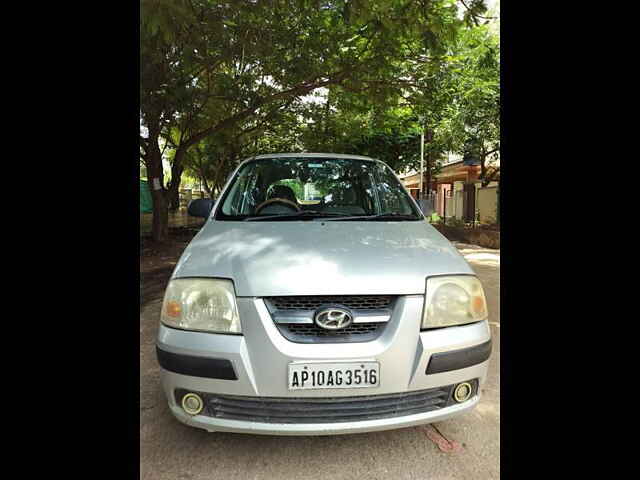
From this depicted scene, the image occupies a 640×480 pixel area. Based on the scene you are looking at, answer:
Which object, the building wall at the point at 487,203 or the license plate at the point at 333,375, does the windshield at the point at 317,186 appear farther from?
the building wall at the point at 487,203

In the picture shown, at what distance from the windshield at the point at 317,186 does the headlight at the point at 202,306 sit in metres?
1.18

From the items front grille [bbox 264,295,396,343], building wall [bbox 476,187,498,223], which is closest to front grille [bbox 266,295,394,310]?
front grille [bbox 264,295,396,343]

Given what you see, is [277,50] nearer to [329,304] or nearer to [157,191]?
[157,191]

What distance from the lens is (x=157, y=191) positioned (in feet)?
29.1

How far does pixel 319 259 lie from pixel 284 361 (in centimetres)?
49

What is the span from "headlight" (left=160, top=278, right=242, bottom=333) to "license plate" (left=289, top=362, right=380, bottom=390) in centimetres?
30

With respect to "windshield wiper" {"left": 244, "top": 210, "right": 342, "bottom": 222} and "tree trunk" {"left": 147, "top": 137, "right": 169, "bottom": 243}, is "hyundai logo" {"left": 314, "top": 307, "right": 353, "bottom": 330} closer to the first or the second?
"windshield wiper" {"left": 244, "top": 210, "right": 342, "bottom": 222}

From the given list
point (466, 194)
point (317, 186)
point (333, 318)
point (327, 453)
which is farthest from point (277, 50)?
point (466, 194)

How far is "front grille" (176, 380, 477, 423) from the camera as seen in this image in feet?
5.45

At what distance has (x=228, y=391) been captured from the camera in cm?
167

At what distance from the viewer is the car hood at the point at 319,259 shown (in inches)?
68.1

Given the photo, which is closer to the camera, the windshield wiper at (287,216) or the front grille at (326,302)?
the front grille at (326,302)

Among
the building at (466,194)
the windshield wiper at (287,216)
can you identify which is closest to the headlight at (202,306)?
the windshield wiper at (287,216)
